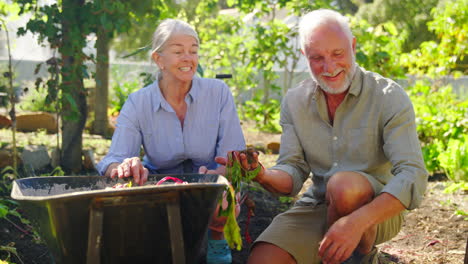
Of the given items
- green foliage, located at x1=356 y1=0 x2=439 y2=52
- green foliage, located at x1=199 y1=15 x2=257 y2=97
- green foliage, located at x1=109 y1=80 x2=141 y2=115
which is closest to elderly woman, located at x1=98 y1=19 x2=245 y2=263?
green foliage, located at x1=109 y1=80 x2=141 y2=115

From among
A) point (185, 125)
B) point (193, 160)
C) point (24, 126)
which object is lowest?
point (24, 126)

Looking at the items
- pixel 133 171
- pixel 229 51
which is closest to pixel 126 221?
pixel 133 171

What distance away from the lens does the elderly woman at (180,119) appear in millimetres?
2848

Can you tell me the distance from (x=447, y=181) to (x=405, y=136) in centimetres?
270

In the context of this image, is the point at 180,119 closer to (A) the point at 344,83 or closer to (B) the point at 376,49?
(A) the point at 344,83

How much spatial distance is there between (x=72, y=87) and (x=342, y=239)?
331cm

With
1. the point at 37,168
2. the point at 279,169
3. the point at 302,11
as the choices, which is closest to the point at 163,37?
the point at 279,169

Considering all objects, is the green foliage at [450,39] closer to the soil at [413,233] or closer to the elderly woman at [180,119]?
the soil at [413,233]

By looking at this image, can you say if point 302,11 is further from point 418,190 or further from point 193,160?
point 418,190

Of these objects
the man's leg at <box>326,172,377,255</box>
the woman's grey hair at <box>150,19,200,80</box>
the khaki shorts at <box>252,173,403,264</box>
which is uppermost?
the woman's grey hair at <box>150,19,200,80</box>

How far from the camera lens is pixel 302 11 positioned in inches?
262

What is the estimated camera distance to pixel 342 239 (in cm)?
203

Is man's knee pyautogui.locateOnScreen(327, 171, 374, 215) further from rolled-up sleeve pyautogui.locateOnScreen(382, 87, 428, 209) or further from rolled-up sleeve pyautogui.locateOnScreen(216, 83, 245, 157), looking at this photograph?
rolled-up sleeve pyautogui.locateOnScreen(216, 83, 245, 157)

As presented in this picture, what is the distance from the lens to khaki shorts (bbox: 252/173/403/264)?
2367 mm
